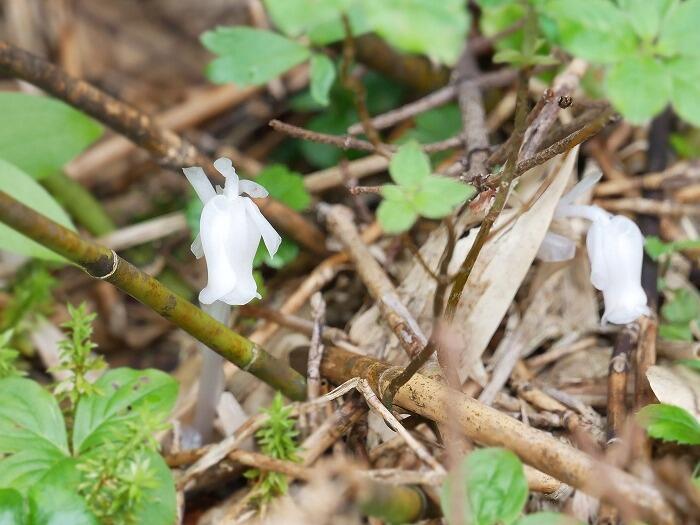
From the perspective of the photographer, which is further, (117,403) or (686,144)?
(686,144)

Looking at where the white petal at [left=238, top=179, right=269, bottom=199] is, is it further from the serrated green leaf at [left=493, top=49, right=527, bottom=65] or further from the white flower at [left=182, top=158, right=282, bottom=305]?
the serrated green leaf at [left=493, top=49, right=527, bottom=65]

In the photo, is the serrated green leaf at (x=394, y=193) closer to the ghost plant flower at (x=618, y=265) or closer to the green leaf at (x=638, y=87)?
the green leaf at (x=638, y=87)

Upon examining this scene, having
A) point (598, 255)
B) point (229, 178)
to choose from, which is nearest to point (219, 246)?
point (229, 178)

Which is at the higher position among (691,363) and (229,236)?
(229,236)

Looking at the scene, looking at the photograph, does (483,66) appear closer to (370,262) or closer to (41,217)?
(370,262)

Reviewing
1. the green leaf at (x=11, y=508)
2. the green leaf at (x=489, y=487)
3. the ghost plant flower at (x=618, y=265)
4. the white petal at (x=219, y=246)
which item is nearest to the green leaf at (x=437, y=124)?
the ghost plant flower at (x=618, y=265)

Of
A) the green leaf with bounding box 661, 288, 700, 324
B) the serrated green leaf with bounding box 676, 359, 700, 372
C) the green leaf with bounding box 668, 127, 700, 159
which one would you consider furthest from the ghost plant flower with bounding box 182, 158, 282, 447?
the green leaf with bounding box 668, 127, 700, 159

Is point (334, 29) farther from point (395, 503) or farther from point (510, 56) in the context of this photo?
point (395, 503)
